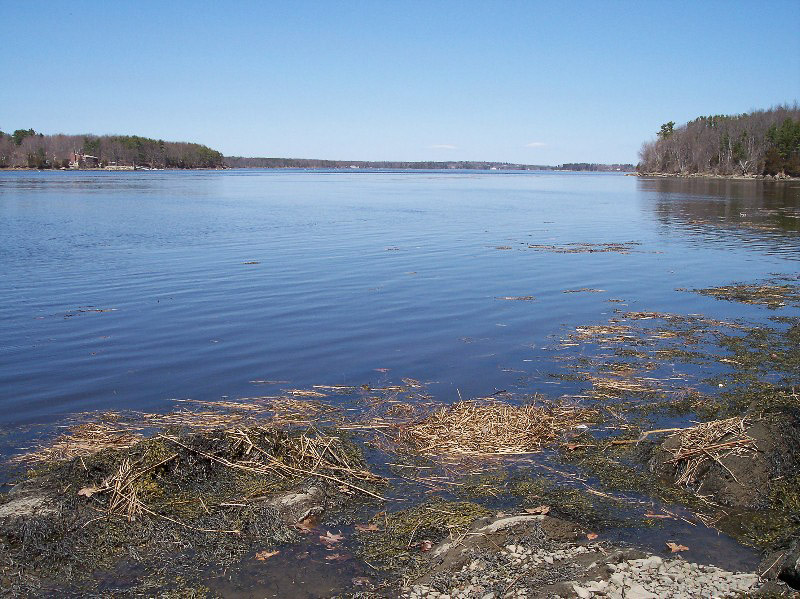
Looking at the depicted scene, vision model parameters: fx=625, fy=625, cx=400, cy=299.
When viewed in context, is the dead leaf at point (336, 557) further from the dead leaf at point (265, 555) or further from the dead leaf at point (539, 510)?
the dead leaf at point (539, 510)

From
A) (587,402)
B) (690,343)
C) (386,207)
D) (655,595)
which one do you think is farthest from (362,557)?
(386,207)

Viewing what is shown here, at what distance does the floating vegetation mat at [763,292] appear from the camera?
1734 centimetres

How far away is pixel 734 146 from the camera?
143 meters

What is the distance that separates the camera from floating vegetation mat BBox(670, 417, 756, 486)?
737cm

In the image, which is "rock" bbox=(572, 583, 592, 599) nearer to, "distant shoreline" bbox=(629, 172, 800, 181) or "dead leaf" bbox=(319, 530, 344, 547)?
"dead leaf" bbox=(319, 530, 344, 547)

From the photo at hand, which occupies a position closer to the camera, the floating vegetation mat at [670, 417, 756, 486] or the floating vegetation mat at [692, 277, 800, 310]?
the floating vegetation mat at [670, 417, 756, 486]

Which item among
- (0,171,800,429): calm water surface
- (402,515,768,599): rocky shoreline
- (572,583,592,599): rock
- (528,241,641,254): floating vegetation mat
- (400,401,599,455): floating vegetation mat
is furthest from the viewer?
(528,241,641,254): floating vegetation mat

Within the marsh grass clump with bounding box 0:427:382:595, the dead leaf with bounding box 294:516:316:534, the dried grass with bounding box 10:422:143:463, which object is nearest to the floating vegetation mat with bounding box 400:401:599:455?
the marsh grass clump with bounding box 0:427:382:595

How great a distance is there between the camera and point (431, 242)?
3156cm

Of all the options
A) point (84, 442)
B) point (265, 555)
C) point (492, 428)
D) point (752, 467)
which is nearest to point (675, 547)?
point (752, 467)

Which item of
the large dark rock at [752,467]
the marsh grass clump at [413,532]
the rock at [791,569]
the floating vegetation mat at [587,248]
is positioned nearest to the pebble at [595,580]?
the rock at [791,569]

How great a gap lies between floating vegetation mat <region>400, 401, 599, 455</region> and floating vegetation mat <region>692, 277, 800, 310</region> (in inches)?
417

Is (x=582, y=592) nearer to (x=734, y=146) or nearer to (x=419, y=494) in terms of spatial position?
(x=419, y=494)

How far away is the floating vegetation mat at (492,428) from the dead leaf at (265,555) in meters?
2.70
